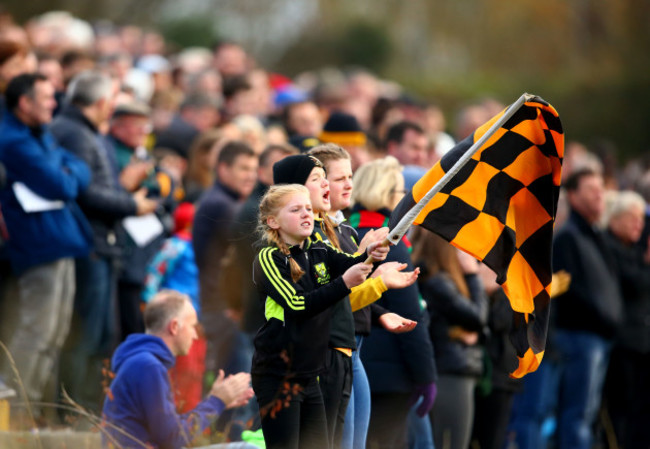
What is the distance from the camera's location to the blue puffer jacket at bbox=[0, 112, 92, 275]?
324 inches

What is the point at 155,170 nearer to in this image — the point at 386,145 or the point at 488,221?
the point at 386,145

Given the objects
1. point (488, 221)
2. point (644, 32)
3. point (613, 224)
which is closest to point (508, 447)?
point (613, 224)

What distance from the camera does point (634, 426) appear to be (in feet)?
35.0

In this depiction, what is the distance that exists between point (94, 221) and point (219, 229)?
0.97 meters

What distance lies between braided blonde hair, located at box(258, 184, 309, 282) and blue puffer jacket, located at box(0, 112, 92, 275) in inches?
115

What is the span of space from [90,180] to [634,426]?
17.0ft

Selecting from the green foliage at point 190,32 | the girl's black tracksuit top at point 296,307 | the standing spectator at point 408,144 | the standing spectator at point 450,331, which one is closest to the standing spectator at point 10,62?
the standing spectator at point 408,144

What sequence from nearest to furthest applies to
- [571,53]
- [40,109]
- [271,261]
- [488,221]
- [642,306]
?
[271,261] → [488,221] → [40,109] → [642,306] → [571,53]

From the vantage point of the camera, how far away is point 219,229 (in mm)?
8578

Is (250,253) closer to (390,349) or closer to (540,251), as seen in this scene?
(390,349)

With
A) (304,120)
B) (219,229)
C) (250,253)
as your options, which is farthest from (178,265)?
(304,120)

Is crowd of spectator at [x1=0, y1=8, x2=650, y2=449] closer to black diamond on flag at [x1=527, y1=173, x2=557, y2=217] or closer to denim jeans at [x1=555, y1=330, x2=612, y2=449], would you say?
denim jeans at [x1=555, y1=330, x2=612, y2=449]

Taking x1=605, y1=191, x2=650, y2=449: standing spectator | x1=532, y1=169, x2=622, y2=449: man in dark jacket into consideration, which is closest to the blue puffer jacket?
x1=532, y1=169, x2=622, y2=449: man in dark jacket

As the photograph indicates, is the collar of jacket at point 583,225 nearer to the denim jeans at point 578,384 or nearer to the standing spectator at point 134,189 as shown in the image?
the denim jeans at point 578,384
